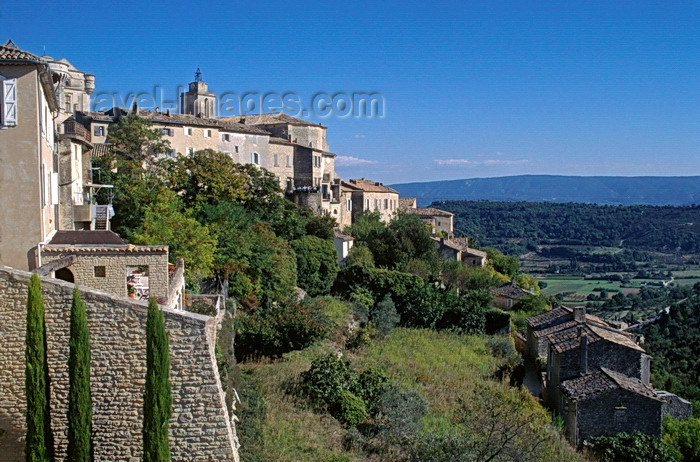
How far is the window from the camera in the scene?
50.0 ft

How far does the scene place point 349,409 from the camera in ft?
61.5

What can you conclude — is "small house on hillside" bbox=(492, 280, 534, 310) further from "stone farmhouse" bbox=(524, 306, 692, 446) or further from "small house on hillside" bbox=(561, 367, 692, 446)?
"small house on hillside" bbox=(561, 367, 692, 446)

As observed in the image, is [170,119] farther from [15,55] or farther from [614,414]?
[614,414]

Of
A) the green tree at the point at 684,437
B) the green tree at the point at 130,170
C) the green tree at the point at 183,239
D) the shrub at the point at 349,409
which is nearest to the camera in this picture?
the shrub at the point at 349,409

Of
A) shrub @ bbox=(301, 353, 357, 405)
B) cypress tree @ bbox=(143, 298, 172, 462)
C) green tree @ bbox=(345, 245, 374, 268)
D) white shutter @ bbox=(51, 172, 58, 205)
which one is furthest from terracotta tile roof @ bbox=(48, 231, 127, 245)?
green tree @ bbox=(345, 245, 374, 268)

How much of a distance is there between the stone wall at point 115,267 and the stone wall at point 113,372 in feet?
16.3

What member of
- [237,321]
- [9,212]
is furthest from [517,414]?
[9,212]

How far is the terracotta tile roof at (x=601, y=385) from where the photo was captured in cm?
2484

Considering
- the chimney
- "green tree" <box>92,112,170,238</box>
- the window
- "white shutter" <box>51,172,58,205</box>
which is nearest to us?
the window

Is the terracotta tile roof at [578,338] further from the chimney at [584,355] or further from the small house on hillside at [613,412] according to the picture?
the small house on hillside at [613,412]

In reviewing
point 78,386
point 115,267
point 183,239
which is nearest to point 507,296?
point 183,239

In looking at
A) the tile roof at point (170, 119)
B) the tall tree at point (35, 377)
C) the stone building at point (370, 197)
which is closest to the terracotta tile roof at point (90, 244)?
the tall tree at point (35, 377)

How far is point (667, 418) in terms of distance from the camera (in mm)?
29062

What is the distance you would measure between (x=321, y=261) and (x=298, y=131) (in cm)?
2446
